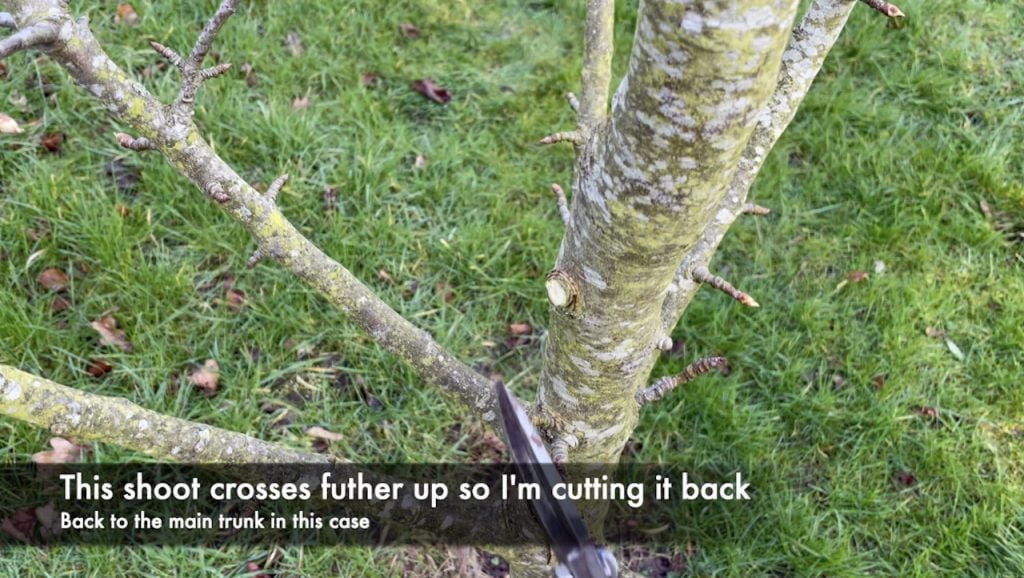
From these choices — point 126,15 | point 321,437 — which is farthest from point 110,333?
point 126,15

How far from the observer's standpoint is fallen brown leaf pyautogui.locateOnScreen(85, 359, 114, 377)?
2.54m

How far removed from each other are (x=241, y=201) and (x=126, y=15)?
2.41 meters

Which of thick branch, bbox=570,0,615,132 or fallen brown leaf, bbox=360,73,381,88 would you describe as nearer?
thick branch, bbox=570,0,615,132

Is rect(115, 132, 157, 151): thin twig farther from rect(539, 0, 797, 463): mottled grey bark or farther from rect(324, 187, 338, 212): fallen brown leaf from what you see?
rect(324, 187, 338, 212): fallen brown leaf

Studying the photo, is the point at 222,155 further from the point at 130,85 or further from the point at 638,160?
the point at 638,160

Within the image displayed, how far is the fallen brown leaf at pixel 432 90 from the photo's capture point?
3482 mm

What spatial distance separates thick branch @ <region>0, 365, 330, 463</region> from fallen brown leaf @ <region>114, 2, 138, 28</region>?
257cm

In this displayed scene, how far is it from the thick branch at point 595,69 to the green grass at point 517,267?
1.24 meters

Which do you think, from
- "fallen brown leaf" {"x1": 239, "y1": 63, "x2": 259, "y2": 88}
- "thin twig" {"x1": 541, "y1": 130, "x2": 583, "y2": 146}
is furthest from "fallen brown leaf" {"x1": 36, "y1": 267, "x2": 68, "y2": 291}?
"thin twig" {"x1": 541, "y1": 130, "x2": 583, "y2": 146}

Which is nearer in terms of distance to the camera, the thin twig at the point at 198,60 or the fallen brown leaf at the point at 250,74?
the thin twig at the point at 198,60

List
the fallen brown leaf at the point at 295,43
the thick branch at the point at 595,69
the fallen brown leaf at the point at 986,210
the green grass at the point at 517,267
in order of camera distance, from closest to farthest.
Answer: the thick branch at the point at 595,69, the green grass at the point at 517,267, the fallen brown leaf at the point at 986,210, the fallen brown leaf at the point at 295,43

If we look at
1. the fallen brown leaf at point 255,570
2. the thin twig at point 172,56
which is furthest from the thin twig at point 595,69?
the fallen brown leaf at point 255,570

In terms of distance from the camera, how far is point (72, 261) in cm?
272

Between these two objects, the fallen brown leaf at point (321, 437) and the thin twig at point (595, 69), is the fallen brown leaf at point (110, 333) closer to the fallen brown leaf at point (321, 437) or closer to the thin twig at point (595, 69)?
the fallen brown leaf at point (321, 437)
